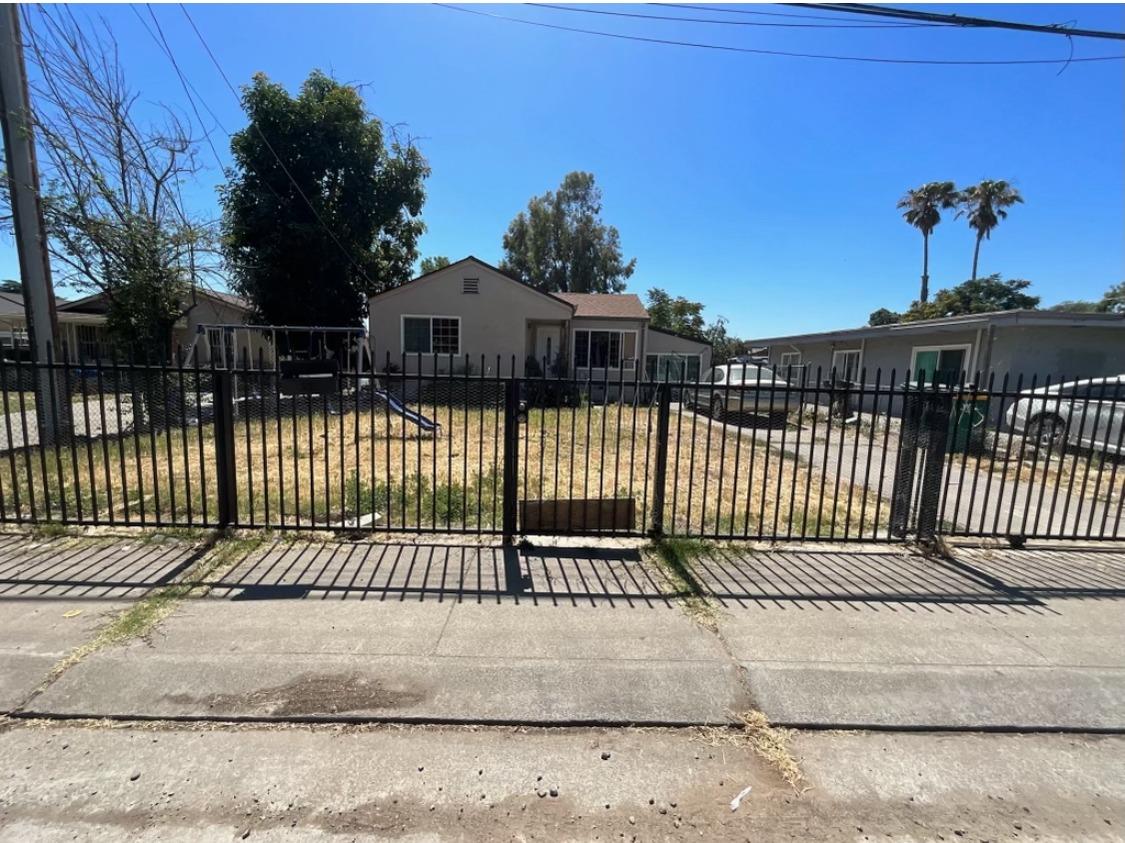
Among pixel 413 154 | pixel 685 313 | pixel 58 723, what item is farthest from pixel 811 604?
pixel 685 313

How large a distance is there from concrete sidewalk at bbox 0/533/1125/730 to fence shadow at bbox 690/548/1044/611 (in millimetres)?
24

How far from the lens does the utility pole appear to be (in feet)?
25.9

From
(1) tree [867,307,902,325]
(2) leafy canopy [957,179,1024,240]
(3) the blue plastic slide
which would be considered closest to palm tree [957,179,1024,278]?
(2) leafy canopy [957,179,1024,240]

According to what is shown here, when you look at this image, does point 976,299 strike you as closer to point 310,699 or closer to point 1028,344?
point 1028,344

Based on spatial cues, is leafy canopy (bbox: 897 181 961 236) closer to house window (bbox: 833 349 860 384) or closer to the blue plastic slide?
house window (bbox: 833 349 860 384)

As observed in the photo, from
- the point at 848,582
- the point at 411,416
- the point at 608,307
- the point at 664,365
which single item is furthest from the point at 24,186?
the point at 664,365

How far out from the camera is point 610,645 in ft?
11.4

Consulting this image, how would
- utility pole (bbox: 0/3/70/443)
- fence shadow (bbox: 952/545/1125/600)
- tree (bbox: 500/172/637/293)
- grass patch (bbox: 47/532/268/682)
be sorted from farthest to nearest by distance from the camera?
tree (bbox: 500/172/637/293), utility pole (bbox: 0/3/70/443), fence shadow (bbox: 952/545/1125/600), grass patch (bbox: 47/532/268/682)

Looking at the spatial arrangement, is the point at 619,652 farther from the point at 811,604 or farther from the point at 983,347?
the point at 983,347

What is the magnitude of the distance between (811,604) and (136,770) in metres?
4.06

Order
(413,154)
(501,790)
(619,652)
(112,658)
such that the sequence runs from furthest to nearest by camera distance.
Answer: (413,154), (619,652), (112,658), (501,790)

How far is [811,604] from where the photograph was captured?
414cm

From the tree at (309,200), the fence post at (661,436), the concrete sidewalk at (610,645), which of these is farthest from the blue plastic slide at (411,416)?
the tree at (309,200)

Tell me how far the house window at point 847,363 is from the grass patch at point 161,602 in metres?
21.2
